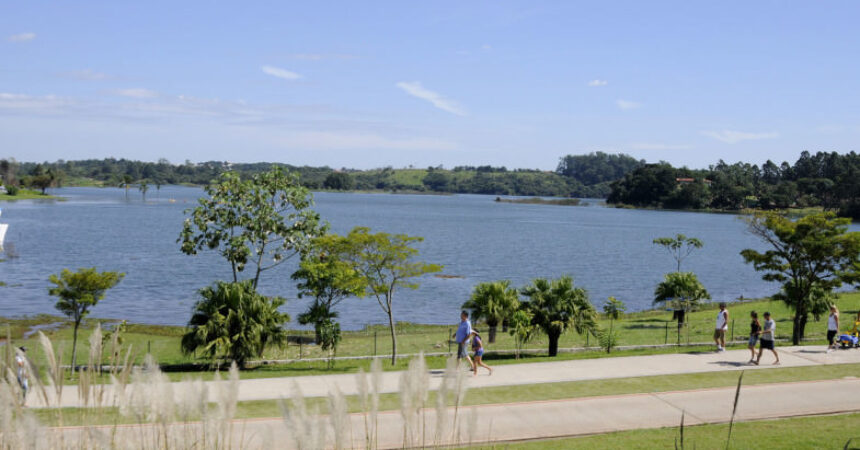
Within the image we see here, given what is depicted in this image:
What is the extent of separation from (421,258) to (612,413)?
61.2 meters

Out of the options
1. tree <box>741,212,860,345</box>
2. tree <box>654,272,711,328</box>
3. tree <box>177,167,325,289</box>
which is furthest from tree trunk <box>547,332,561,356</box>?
tree <box>654,272,711,328</box>

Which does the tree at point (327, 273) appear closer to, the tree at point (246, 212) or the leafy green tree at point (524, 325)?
the tree at point (246, 212)

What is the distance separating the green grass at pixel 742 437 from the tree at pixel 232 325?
37.3 feet

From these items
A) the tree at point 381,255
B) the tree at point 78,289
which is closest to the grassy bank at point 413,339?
the tree at point 78,289

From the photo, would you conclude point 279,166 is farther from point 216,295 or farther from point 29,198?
point 29,198

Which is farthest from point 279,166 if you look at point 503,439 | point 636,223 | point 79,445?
point 636,223

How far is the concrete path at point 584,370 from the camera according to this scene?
1611cm

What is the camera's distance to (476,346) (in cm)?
1839

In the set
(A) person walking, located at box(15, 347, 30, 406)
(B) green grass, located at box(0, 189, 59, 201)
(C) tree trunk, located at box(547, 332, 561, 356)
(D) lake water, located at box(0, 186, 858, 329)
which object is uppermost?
(A) person walking, located at box(15, 347, 30, 406)

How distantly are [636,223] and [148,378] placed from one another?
508 feet

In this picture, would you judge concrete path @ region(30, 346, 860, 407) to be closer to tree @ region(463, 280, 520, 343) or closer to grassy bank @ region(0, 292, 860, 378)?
grassy bank @ region(0, 292, 860, 378)

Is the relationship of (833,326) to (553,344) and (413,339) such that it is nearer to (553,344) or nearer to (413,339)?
(553,344)

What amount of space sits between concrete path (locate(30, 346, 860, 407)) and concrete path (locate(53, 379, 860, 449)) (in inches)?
83.9

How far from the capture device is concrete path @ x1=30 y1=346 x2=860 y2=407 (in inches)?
634
